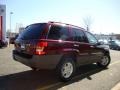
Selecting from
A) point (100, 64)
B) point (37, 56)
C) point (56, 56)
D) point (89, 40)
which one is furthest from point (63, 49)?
point (100, 64)

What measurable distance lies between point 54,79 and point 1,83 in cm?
185

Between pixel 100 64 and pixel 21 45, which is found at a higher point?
pixel 21 45

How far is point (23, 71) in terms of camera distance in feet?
26.2

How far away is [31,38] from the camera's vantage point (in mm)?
6355

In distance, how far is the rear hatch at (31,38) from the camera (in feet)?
19.9

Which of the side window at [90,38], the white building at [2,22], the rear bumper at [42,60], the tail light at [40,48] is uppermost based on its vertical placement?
the white building at [2,22]

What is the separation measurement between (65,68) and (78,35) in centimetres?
152

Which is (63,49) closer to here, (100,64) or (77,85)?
(77,85)

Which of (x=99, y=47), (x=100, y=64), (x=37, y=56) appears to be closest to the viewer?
(x=37, y=56)

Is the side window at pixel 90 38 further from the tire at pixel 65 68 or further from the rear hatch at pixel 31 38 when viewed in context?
the rear hatch at pixel 31 38

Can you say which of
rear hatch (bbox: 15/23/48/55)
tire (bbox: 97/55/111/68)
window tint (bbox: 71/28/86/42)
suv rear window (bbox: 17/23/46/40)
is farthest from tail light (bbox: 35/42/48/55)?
tire (bbox: 97/55/111/68)

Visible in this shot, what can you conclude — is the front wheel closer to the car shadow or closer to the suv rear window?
the car shadow

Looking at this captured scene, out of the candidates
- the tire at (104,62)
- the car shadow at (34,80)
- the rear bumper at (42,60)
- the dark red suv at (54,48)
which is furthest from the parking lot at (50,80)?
the tire at (104,62)

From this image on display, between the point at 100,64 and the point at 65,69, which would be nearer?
the point at 65,69
